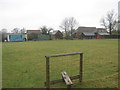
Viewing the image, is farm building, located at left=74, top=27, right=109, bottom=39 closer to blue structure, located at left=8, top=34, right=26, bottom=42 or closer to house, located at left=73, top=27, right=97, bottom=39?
house, located at left=73, top=27, right=97, bottom=39

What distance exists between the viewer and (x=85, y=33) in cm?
6794

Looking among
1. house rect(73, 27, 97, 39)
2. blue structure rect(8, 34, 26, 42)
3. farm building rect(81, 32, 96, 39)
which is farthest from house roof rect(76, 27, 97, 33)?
blue structure rect(8, 34, 26, 42)

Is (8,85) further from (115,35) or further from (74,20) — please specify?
(74,20)

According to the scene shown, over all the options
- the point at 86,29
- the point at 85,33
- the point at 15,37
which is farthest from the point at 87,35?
the point at 15,37

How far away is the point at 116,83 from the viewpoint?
13.8 ft

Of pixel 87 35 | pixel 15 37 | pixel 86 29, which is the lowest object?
pixel 15 37

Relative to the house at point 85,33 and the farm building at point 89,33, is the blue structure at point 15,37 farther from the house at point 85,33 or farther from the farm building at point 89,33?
the farm building at point 89,33

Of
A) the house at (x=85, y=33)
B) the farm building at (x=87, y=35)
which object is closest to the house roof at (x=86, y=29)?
the house at (x=85, y=33)

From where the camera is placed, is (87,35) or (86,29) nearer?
(87,35)

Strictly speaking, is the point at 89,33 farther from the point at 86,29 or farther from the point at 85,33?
the point at 86,29

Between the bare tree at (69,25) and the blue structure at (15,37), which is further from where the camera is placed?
the bare tree at (69,25)

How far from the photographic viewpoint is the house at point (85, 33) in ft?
220

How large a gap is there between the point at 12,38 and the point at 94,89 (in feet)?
154

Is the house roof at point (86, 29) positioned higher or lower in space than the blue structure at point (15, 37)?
higher
